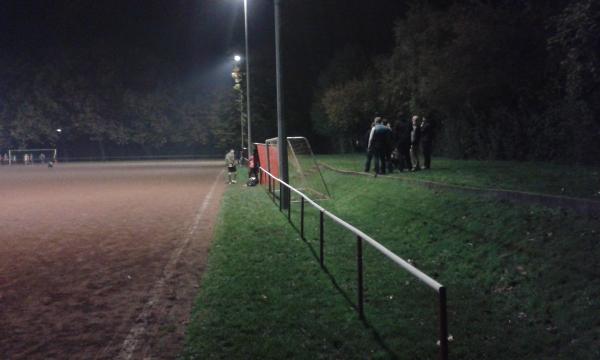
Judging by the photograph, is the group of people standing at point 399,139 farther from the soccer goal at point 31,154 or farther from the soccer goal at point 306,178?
the soccer goal at point 31,154

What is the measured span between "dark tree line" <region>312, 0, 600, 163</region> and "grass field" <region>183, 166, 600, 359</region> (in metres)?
6.77

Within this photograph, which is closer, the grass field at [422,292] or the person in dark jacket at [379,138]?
the grass field at [422,292]

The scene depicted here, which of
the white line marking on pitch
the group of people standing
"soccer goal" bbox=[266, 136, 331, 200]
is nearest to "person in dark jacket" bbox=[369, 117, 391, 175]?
the group of people standing

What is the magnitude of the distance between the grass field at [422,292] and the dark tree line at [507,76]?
6.77 metres

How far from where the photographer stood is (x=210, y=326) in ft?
17.7

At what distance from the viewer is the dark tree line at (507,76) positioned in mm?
14625

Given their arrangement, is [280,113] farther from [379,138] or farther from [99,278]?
[99,278]

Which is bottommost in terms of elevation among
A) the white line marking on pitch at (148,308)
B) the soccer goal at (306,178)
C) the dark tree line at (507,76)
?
the white line marking on pitch at (148,308)

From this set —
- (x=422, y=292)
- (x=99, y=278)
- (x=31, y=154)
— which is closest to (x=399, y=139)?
(x=422, y=292)

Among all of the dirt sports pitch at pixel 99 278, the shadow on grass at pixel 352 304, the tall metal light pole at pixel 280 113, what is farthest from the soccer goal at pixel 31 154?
the shadow on grass at pixel 352 304

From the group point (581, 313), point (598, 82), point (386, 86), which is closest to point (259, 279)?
point (581, 313)

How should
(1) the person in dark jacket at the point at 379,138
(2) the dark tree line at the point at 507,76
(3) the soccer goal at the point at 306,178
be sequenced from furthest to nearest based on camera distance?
(3) the soccer goal at the point at 306,178 → (1) the person in dark jacket at the point at 379,138 → (2) the dark tree line at the point at 507,76

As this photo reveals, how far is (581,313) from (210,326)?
3432 millimetres

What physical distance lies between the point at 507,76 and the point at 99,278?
18.3 m
